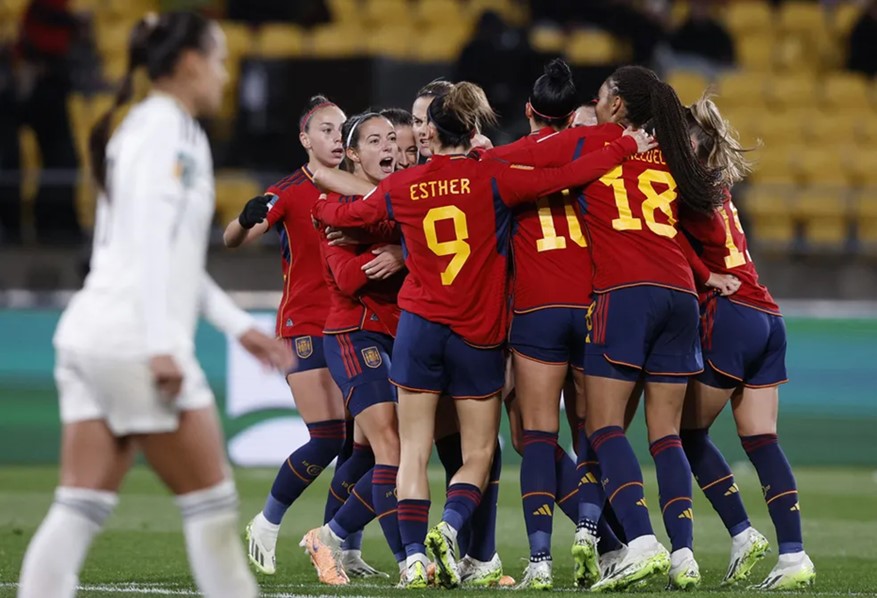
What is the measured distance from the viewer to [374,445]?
647cm

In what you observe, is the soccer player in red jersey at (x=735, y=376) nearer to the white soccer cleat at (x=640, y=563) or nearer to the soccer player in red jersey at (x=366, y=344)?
the white soccer cleat at (x=640, y=563)

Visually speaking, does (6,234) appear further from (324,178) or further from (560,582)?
(560,582)

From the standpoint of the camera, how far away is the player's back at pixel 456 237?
6020 millimetres

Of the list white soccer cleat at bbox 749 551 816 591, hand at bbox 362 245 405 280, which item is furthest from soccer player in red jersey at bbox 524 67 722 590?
hand at bbox 362 245 405 280

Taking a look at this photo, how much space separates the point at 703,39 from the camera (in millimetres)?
15234

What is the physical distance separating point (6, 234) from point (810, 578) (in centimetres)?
905

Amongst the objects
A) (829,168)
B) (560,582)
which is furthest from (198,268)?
(829,168)

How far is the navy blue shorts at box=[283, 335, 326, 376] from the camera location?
7.23 metres

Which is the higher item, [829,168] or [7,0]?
[7,0]

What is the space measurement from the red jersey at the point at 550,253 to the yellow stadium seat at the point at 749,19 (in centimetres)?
1075

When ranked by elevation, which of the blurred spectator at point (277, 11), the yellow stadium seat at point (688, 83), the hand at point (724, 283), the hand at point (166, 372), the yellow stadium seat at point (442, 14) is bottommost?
the hand at point (166, 372)

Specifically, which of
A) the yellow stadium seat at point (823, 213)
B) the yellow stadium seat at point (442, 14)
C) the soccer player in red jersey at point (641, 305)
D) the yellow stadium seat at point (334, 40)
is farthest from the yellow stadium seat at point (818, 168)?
the soccer player in red jersey at point (641, 305)

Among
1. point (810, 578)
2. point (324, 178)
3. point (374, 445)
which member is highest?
point (324, 178)

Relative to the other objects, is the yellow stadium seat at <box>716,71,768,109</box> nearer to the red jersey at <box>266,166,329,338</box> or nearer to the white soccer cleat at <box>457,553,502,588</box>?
the red jersey at <box>266,166,329,338</box>
